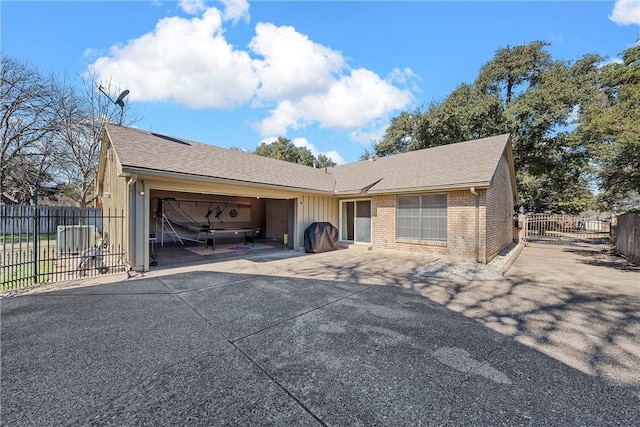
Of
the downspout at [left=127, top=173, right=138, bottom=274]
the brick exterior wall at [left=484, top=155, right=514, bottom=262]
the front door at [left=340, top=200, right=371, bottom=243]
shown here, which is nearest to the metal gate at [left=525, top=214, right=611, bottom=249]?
the brick exterior wall at [left=484, top=155, right=514, bottom=262]

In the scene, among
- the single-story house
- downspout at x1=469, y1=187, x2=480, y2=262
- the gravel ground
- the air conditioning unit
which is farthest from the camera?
the air conditioning unit

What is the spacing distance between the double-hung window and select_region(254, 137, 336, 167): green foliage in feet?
79.8

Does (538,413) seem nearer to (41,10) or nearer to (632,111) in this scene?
(632,111)

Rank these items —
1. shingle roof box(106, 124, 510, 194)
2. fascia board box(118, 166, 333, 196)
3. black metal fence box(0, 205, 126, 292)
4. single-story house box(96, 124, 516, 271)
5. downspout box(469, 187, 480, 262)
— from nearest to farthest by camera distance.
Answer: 1. black metal fence box(0, 205, 126, 292)
2. fascia board box(118, 166, 333, 196)
3. single-story house box(96, 124, 516, 271)
4. shingle roof box(106, 124, 510, 194)
5. downspout box(469, 187, 480, 262)

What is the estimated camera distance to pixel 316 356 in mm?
2955

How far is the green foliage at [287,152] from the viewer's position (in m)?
33.6

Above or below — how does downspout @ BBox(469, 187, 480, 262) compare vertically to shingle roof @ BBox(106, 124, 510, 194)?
below

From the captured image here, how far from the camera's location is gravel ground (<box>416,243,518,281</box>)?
671 cm

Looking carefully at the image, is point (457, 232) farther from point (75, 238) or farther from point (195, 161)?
point (75, 238)

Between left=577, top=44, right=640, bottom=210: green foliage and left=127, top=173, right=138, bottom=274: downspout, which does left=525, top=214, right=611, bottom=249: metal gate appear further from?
left=127, top=173, right=138, bottom=274: downspout

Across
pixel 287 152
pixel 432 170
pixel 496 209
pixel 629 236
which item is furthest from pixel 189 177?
pixel 287 152

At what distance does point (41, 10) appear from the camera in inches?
328

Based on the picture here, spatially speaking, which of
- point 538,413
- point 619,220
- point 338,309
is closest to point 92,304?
point 338,309

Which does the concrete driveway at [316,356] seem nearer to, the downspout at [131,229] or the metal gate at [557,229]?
the downspout at [131,229]
